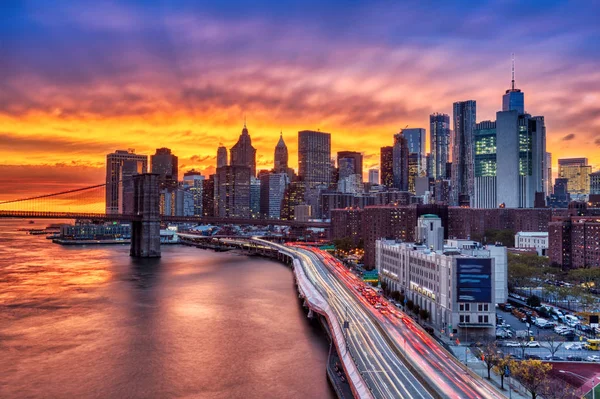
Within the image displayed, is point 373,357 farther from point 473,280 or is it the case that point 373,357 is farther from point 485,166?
point 485,166

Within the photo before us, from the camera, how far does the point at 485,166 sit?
19525 centimetres

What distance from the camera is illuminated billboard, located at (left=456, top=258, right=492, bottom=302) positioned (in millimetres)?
34344

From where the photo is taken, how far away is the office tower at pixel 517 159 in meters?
170

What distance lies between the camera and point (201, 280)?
6338 cm

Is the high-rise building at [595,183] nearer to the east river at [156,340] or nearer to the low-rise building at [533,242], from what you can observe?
the low-rise building at [533,242]

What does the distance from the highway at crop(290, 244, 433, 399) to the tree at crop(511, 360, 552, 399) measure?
4816 millimetres

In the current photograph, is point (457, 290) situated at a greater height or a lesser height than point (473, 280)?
lesser

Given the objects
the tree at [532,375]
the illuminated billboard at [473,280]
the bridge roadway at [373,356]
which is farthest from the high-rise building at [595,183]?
the tree at [532,375]

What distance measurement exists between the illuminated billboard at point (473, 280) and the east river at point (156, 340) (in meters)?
10.3

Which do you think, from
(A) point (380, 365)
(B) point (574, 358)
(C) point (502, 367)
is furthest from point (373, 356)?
(B) point (574, 358)

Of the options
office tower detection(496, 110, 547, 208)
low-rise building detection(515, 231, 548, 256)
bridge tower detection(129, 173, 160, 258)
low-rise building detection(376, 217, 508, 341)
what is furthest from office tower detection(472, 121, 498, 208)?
low-rise building detection(376, 217, 508, 341)

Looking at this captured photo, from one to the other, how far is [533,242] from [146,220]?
70050 millimetres

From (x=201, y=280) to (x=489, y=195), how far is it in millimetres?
154398

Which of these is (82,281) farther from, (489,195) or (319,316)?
(489,195)
